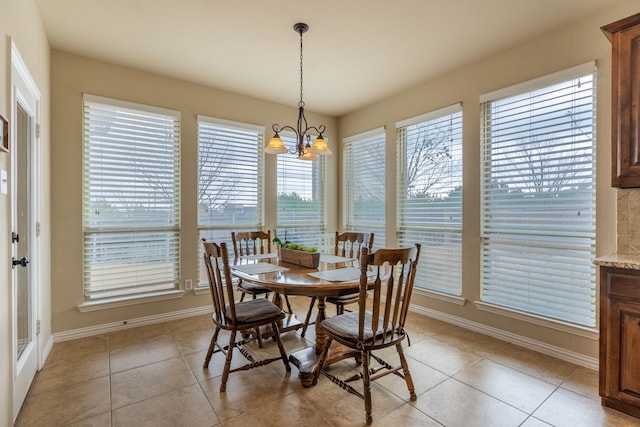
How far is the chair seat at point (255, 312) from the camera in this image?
221cm

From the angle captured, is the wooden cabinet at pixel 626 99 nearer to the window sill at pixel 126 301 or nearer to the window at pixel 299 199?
the window at pixel 299 199

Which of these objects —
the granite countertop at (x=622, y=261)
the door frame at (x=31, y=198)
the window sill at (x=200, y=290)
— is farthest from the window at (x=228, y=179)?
the granite countertop at (x=622, y=261)

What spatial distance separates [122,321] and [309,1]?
342 centimetres

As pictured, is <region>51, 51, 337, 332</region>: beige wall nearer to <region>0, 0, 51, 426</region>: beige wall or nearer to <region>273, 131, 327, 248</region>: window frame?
<region>0, 0, 51, 426</region>: beige wall

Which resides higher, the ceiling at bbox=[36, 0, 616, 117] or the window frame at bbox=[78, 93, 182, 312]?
the ceiling at bbox=[36, 0, 616, 117]

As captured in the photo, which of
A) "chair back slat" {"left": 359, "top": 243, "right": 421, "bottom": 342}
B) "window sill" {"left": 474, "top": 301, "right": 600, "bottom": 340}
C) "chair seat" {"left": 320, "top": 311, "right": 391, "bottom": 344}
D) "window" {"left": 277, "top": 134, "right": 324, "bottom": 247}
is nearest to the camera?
"chair back slat" {"left": 359, "top": 243, "right": 421, "bottom": 342}

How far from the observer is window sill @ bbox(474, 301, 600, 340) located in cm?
246

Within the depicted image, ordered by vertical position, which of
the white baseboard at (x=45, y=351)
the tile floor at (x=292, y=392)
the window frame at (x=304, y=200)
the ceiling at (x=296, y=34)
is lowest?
the tile floor at (x=292, y=392)

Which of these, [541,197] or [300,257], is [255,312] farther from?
[541,197]

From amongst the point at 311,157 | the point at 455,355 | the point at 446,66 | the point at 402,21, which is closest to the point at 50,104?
the point at 311,157

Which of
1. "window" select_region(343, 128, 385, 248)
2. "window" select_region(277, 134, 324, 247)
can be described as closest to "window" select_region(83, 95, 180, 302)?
"window" select_region(277, 134, 324, 247)

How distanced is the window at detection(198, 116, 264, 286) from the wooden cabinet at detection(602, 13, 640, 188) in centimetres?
339

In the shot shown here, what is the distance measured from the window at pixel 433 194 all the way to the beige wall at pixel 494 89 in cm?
11

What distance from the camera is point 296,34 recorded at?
8.87 feet
